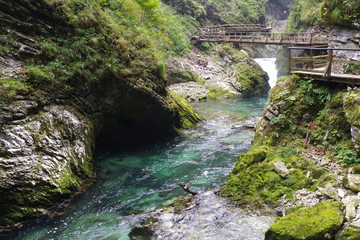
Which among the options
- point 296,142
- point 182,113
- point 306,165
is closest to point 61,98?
point 182,113

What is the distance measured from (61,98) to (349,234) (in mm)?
9679

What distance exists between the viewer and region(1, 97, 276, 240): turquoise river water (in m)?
6.54

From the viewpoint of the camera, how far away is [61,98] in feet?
31.3

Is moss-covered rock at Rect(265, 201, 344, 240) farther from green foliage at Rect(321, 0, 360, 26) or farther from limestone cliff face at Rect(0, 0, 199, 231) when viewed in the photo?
green foliage at Rect(321, 0, 360, 26)

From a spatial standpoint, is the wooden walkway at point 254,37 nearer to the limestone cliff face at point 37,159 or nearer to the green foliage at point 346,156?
the green foliage at point 346,156

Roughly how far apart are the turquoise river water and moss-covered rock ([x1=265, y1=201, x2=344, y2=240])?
79cm

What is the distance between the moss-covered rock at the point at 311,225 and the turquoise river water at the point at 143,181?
0.79m

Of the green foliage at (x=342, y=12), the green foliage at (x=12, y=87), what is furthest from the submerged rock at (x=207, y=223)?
the green foliage at (x=342, y=12)

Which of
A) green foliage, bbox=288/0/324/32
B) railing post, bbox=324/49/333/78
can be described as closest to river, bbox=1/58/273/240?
railing post, bbox=324/49/333/78

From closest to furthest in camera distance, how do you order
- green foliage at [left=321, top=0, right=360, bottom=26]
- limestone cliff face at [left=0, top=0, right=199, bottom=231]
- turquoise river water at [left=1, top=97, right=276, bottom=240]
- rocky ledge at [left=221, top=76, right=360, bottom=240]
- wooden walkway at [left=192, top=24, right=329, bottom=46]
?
rocky ledge at [left=221, top=76, right=360, bottom=240]
turquoise river water at [left=1, top=97, right=276, bottom=240]
limestone cliff face at [left=0, top=0, right=199, bottom=231]
green foliage at [left=321, top=0, right=360, bottom=26]
wooden walkway at [left=192, top=24, right=329, bottom=46]

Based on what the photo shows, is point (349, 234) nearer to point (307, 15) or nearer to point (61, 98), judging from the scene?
point (61, 98)

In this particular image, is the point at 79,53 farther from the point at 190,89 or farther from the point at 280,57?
the point at 280,57

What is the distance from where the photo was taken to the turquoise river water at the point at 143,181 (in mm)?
6539

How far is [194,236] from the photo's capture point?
18.3 feet
